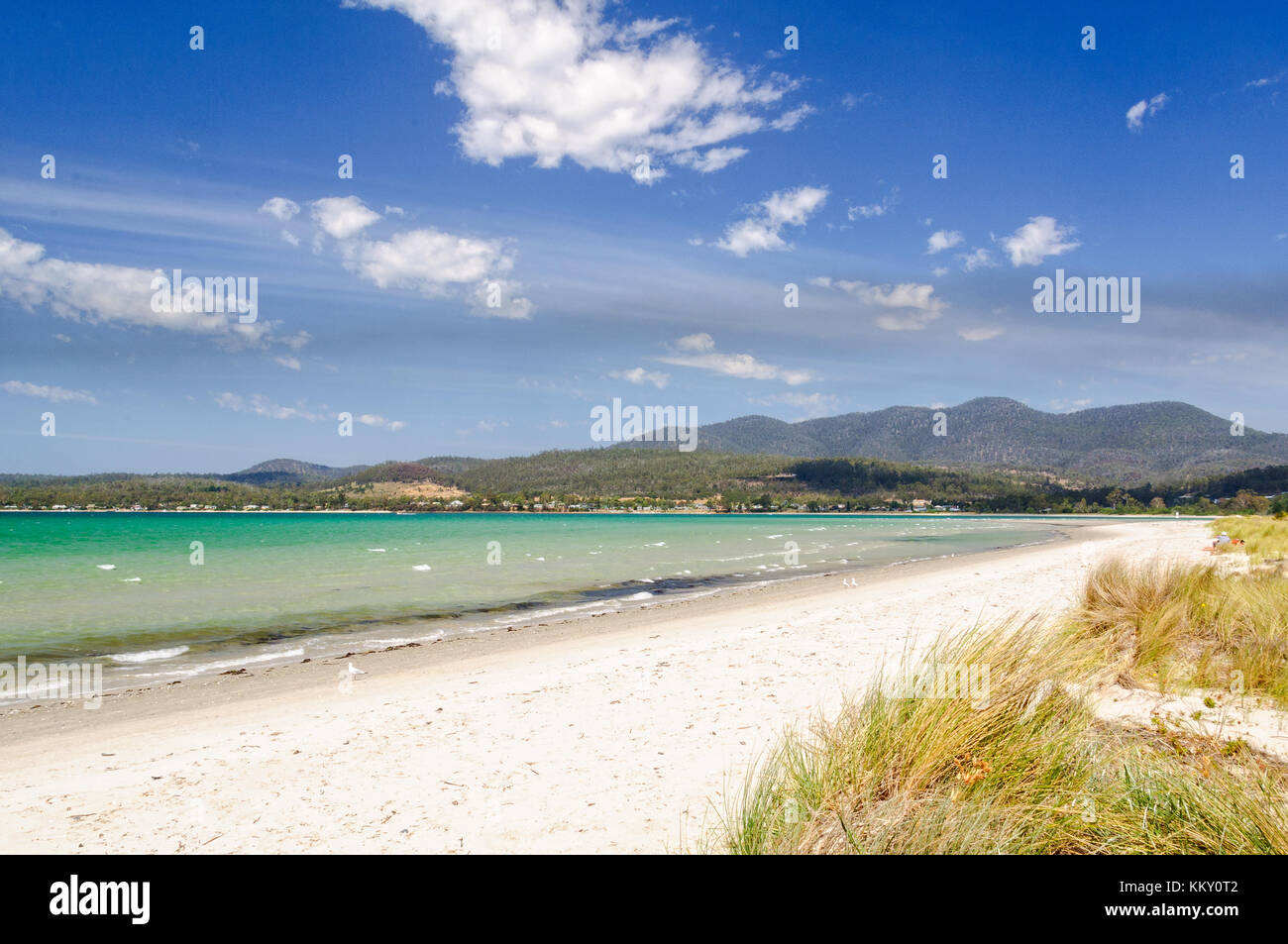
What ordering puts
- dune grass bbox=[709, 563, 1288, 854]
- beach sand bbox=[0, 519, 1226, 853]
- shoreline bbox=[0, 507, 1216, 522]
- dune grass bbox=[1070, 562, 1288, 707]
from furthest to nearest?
shoreline bbox=[0, 507, 1216, 522] < dune grass bbox=[1070, 562, 1288, 707] < beach sand bbox=[0, 519, 1226, 853] < dune grass bbox=[709, 563, 1288, 854]

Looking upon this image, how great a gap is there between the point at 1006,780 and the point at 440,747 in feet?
15.1

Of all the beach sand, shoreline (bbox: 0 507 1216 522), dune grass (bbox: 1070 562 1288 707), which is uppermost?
dune grass (bbox: 1070 562 1288 707)

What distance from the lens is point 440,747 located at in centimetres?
608

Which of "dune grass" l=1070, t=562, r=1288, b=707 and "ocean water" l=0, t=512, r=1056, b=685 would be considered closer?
"dune grass" l=1070, t=562, r=1288, b=707

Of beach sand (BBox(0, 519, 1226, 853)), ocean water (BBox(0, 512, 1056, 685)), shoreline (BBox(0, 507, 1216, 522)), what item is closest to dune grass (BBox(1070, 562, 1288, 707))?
beach sand (BBox(0, 519, 1226, 853))

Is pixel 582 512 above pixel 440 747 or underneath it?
underneath

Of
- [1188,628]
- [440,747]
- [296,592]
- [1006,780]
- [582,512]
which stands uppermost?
[1006,780]

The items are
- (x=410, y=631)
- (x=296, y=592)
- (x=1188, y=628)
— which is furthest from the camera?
(x=296, y=592)

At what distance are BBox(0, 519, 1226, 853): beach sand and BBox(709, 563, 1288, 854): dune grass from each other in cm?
73

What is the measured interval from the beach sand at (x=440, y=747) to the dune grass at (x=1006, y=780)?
2.39 ft

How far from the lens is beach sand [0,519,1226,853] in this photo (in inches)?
170

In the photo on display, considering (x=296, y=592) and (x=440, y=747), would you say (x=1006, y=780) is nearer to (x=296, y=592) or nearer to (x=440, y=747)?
(x=440, y=747)

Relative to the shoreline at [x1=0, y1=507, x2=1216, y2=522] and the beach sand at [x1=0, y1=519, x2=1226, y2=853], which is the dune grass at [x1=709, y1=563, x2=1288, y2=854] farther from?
the shoreline at [x1=0, y1=507, x2=1216, y2=522]

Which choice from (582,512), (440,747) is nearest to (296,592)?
(440,747)
